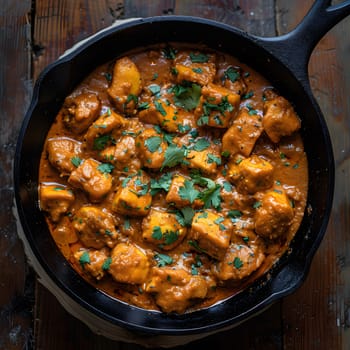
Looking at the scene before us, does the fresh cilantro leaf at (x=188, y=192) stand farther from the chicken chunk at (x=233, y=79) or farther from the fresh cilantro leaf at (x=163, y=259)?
the chicken chunk at (x=233, y=79)

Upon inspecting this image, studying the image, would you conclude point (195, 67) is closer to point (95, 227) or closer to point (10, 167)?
point (95, 227)

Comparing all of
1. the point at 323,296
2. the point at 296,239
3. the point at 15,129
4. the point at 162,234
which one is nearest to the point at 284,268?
the point at 296,239

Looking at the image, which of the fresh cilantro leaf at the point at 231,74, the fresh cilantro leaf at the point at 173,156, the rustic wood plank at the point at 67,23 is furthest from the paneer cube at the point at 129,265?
the rustic wood plank at the point at 67,23

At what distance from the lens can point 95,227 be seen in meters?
3.83

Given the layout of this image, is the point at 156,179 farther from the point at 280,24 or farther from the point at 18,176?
the point at 280,24

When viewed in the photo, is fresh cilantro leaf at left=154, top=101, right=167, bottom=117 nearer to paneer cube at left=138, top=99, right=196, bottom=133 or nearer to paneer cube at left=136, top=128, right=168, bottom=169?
paneer cube at left=138, top=99, right=196, bottom=133

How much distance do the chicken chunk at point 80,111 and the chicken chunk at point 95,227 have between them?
1.75ft

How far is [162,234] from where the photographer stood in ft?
12.5

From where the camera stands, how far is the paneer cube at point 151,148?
3.86 meters

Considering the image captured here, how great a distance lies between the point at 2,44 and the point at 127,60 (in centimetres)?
105

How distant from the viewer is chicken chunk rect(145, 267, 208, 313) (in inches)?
150

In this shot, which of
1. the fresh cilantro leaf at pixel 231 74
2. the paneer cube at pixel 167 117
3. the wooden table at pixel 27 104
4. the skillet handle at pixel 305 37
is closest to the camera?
the skillet handle at pixel 305 37

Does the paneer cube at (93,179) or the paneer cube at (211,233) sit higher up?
the paneer cube at (93,179)

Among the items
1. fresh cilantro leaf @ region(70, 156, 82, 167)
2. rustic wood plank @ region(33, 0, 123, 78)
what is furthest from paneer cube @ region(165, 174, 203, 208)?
rustic wood plank @ region(33, 0, 123, 78)
